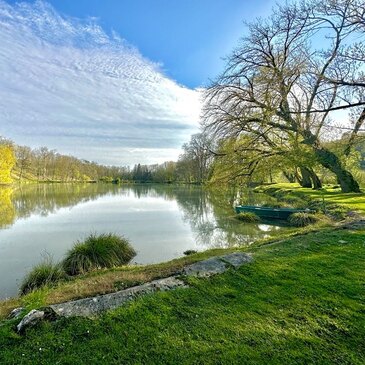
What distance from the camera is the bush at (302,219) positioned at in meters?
14.2

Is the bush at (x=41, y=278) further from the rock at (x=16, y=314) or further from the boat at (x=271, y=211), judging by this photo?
the boat at (x=271, y=211)

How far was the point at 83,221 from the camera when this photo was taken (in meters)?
17.1

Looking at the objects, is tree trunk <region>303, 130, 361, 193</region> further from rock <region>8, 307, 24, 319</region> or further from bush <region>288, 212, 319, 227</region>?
rock <region>8, 307, 24, 319</region>

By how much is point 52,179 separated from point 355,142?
83.8m

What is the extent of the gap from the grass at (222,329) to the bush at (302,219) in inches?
395

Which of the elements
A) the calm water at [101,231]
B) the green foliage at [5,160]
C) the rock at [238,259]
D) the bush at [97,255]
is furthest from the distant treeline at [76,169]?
the rock at [238,259]

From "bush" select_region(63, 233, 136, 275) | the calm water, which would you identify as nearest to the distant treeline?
the calm water

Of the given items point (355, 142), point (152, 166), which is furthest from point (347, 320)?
point (152, 166)

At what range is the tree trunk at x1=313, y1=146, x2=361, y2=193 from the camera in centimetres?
1891

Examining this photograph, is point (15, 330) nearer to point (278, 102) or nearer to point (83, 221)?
point (83, 221)

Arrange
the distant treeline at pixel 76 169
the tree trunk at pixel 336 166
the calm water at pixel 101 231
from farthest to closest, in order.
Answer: the distant treeline at pixel 76 169
the tree trunk at pixel 336 166
the calm water at pixel 101 231

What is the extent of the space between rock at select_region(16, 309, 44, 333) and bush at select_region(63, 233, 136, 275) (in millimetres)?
4271

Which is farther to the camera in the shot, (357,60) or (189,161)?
(189,161)

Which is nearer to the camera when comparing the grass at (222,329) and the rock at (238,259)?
the grass at (222,329)
